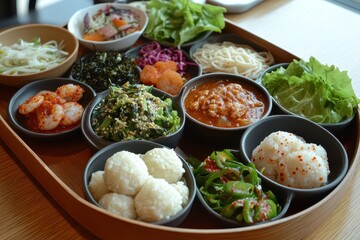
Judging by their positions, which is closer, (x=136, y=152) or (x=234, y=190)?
(x=234, y=190)

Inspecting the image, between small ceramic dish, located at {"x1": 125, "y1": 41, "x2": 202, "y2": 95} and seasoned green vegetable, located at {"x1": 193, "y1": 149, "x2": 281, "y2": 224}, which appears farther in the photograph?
Result: small ceramic dish, located at {"x1": 125, "y1": 41, "x2": 202, "y2": 95}

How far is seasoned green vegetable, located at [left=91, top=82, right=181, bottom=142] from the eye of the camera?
226cm

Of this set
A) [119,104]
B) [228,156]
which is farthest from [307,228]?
[119,104]

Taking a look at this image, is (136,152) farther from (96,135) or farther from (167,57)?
(167,57)

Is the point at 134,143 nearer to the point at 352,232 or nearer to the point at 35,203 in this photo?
the point at 35,203

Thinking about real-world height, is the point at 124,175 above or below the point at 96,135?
above

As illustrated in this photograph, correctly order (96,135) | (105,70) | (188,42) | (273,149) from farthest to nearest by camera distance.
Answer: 1. (188,42)
2. (105,70)
3. (96,135)
4. (273,149)

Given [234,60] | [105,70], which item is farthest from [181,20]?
[105,70]

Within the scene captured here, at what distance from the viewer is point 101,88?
2.77m

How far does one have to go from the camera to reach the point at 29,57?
2.88 metres

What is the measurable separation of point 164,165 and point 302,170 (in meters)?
0.66

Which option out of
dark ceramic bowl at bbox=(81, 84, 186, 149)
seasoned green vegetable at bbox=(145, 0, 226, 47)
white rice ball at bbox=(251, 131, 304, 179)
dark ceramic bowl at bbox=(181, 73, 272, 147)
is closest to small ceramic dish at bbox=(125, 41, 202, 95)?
seasoned green vegetable at bbox=(145, 0, 226, 47)

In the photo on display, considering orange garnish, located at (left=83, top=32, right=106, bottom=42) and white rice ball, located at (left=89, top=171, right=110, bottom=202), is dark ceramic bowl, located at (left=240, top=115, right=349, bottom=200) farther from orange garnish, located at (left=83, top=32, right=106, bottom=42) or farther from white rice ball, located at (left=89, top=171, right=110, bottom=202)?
orange garnish, located at (left=83, top=32, right=106, bottom=42)

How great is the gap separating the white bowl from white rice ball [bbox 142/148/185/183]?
4.39 ft
